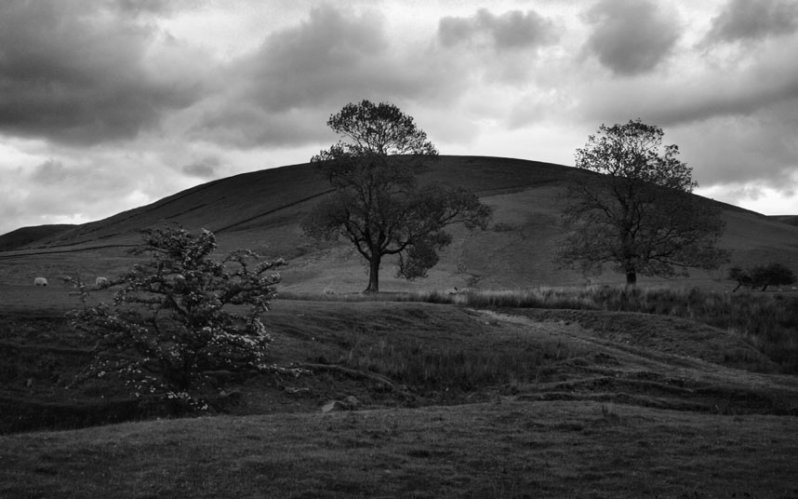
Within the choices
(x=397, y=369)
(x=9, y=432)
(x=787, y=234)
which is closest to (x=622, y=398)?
(x=397, y=369)

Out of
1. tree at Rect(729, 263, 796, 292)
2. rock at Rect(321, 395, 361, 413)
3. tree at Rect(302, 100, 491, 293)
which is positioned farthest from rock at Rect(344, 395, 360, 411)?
tree at Rect(729, 263, 796, 292)

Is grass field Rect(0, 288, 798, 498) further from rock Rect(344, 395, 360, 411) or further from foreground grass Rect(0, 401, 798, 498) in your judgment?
rock Rect(344, 395, 360, 411)

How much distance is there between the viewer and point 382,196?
55.9m

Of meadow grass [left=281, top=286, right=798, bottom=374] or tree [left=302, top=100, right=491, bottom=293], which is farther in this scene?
tree [left=302, top=100, right=491, bottom=293]

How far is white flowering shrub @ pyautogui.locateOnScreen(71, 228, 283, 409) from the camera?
17672 mm

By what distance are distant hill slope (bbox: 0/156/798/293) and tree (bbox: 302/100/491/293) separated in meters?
4.51

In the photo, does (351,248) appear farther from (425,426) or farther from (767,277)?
(425,426)

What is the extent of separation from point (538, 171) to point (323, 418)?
15612cm

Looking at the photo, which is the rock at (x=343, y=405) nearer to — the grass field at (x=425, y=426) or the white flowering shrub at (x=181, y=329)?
the grass field at (x=425, y=426)

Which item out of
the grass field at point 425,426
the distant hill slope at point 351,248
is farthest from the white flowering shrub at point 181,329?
the distant hill slope at point 351,248

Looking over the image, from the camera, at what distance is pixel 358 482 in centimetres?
1061

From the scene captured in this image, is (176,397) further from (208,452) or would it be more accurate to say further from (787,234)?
(787,234)

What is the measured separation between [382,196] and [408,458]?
146 ft

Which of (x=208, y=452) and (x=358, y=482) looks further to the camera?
(x=208, y=452)
